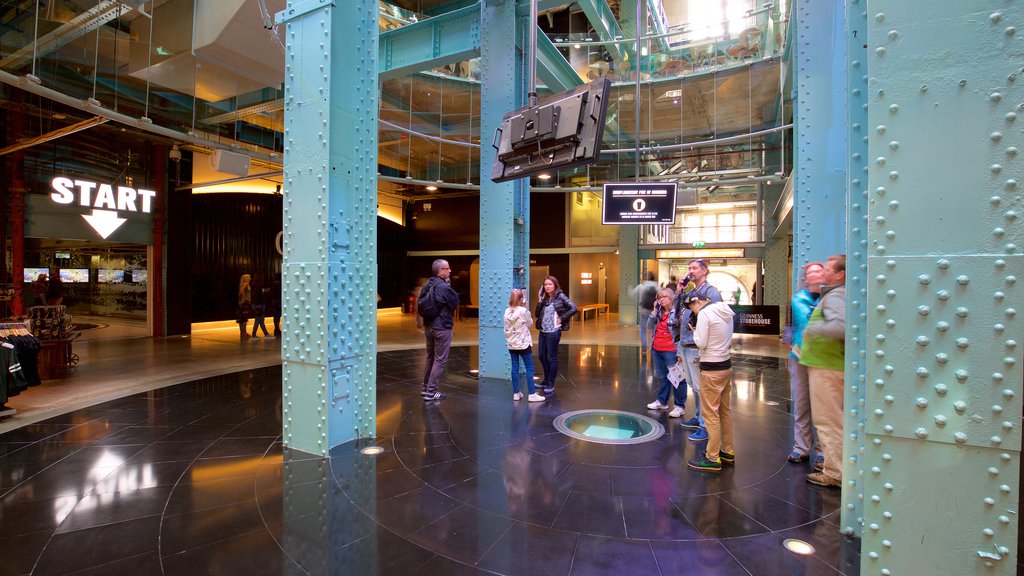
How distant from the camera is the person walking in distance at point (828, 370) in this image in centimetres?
347

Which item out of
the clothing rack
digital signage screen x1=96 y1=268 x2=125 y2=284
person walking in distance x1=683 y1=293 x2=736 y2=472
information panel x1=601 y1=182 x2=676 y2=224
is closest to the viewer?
person walking in distance x1=683 y1=293 x2=736 y2=472

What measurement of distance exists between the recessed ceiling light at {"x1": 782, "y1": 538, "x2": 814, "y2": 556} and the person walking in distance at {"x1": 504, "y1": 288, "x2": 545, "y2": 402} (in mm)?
3484

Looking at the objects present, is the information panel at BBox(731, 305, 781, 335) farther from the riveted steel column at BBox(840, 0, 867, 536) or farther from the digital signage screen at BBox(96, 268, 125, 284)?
the digital signage screen at BBox(96, 268, 125, 284)

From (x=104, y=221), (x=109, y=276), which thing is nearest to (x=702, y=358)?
(x=104, y=221)

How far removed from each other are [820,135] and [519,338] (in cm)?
397

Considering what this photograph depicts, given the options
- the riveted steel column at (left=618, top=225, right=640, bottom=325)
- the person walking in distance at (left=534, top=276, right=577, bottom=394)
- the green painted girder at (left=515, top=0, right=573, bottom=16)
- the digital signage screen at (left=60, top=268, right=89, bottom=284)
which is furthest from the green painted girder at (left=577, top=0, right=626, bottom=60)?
the digital signage screen at (left=60, top=268, right=89, bottom=284)

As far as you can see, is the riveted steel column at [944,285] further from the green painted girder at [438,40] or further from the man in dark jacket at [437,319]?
the green painted girder at [438,40]

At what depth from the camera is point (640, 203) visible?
9102 mm

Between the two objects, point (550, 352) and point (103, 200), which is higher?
point (103, 200)

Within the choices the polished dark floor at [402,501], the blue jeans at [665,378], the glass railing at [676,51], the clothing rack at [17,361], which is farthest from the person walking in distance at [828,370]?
the glass railing at [676,51]

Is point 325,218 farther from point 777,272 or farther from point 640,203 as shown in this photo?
point 777,272

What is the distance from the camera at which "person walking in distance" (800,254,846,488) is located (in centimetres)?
347

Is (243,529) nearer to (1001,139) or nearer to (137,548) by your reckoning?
(137,548)

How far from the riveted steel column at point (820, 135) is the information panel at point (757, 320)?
8186mm
